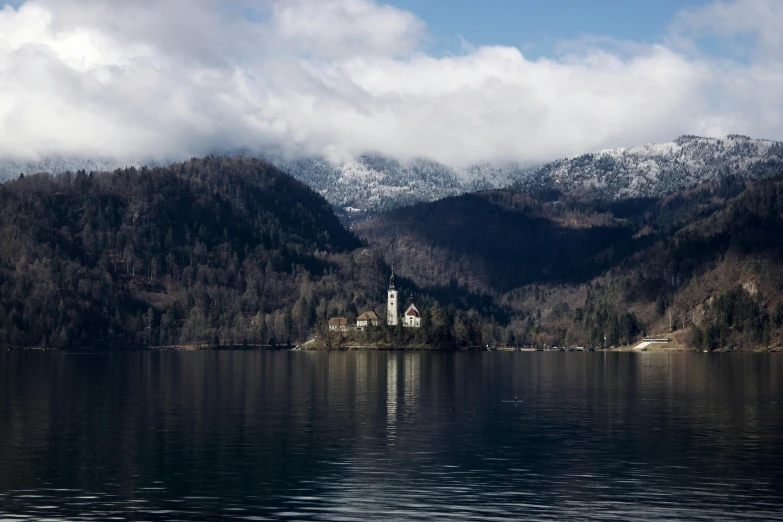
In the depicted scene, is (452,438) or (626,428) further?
(626,428)

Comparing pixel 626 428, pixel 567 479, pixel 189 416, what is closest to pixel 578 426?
pixel 626 428

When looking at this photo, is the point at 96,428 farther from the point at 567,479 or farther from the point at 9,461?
the point at 567,479

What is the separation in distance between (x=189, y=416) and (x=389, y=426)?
81.1 feet

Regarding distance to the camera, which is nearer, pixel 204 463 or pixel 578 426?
pixel 204 463

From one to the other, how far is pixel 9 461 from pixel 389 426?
39.7 metres

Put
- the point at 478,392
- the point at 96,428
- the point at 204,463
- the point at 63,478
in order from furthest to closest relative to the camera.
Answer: the point at 478,392 → the point at 96,428 → the point at 204,463 → the point at 63,478

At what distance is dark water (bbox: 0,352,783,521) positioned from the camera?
67312mm

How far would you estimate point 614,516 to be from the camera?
64.4 m

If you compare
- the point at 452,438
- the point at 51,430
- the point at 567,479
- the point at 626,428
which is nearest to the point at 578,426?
the point at 626,428

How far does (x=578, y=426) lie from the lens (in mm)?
109562

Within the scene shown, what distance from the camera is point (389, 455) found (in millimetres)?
87562

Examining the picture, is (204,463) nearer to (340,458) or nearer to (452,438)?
(340,458)

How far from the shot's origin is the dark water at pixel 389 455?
67.3 m

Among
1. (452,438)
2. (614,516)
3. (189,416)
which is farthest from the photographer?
(189,416)
